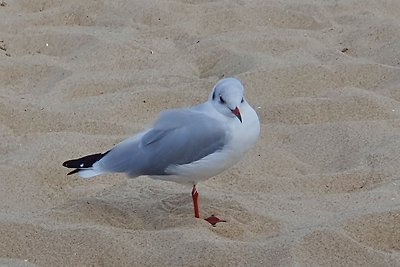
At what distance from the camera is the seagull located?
9.23 ft

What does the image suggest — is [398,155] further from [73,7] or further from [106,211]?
[73,7]

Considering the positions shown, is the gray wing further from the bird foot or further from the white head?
the bird foot

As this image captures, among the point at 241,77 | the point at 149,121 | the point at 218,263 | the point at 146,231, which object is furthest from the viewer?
the point at 241,77

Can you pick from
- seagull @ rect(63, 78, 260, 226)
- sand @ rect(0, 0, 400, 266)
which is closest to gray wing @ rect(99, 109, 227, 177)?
seagull @ rect(63, 78, 260, 226)

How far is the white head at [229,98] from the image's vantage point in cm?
279

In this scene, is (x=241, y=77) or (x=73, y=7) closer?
(x=241, y=77)

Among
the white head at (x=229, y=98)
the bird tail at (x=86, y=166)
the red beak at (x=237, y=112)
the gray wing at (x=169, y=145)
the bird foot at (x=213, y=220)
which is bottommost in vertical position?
the bird foot at (x=213, y=220)

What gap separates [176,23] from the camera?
4582 mm

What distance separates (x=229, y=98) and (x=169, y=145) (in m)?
0.24

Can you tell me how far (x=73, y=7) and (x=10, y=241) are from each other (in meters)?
2.20

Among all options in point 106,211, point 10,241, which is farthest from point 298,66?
point 10,241

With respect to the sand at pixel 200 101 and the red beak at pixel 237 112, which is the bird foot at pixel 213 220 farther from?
the red beak at pixel 237 112

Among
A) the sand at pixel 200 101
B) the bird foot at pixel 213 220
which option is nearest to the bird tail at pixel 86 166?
the sand at pixel 200 101

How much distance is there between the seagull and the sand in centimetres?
14
